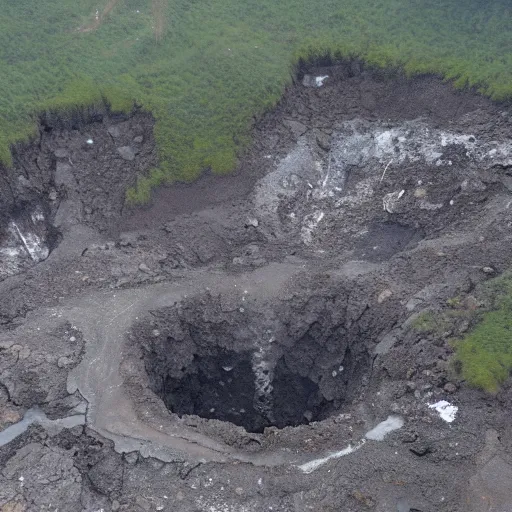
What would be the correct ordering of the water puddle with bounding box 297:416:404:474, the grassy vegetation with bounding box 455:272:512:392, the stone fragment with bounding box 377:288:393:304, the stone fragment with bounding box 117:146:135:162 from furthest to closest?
the stone fragment with bounding box 117:146:135:162
the stone fragment with bounding box 377:288:393:304
the grassy vegetation with bounding box 455:272:512:392
the water puddle with bounding box 297:416:404:474

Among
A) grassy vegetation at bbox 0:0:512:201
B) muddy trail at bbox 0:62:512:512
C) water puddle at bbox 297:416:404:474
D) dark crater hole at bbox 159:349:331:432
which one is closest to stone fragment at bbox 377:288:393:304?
muddy trail at bbox 0:62:512:512

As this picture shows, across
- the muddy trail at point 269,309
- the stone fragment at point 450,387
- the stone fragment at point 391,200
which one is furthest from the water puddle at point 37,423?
the stone fragment at point 391,200

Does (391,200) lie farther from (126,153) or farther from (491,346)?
(126,153)

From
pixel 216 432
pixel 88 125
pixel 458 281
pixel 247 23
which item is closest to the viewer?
pixel 216 432

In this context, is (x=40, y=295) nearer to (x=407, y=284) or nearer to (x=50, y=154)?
(x=50, y=154)

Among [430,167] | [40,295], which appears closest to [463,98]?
[430,167]

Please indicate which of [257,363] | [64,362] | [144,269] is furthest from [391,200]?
[64,362]

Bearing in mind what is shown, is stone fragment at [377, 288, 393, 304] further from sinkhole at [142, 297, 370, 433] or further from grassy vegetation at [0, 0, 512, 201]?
grassy vegetation at [0, 0, 512, 201]
